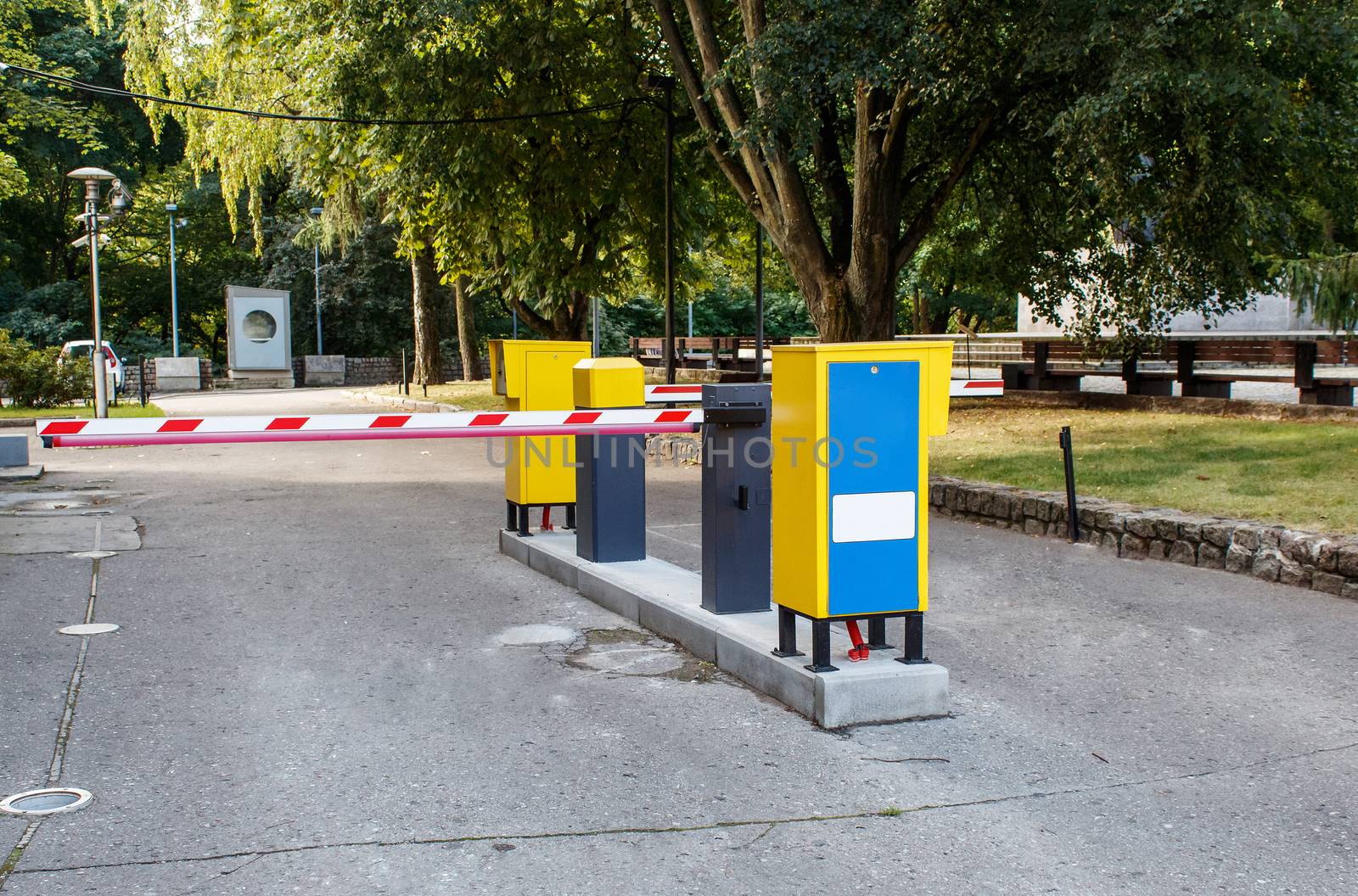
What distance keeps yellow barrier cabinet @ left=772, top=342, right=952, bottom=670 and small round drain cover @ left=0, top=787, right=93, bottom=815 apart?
2.83 metres

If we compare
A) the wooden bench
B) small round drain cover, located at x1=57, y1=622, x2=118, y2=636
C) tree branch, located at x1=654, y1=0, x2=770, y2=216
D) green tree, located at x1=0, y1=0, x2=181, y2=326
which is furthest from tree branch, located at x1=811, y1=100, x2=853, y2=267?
green tree, located at x1=0, y1=0, x2=181, y2=326

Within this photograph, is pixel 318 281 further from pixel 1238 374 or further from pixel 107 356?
pixel 1238 374

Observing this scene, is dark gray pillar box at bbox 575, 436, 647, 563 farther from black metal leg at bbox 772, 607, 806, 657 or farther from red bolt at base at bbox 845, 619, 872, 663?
red bolt at base at bbox 845, 619, 872, 663

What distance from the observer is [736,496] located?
653cm


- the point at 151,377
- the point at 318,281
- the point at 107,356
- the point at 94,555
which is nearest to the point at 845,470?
the point at 94,555

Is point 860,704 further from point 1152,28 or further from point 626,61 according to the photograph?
point 626,61

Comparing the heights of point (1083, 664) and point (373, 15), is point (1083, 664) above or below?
below

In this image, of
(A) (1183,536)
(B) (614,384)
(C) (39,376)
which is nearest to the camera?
(B) (614,384)

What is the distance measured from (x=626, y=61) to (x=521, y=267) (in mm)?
4249

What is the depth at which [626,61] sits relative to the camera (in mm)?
21672

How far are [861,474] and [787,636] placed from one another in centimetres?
89

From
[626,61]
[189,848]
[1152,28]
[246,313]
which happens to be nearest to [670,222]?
[626,61]

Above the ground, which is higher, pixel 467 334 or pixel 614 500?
pixel 467 334

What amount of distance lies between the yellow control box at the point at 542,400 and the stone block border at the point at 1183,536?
3853 mm
